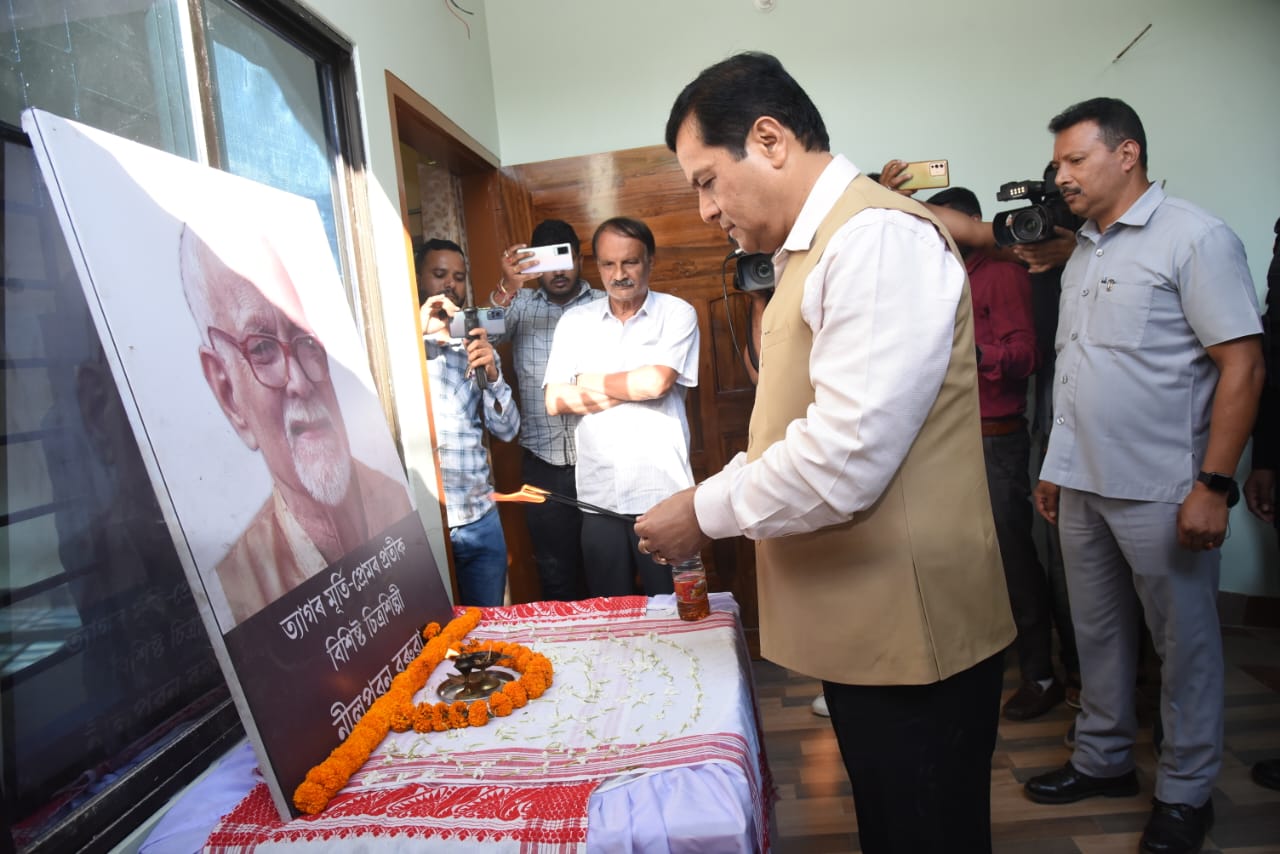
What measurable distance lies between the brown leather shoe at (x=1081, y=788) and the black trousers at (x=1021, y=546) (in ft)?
1.73

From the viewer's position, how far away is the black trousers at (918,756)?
1.08 metres

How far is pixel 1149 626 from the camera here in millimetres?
1770

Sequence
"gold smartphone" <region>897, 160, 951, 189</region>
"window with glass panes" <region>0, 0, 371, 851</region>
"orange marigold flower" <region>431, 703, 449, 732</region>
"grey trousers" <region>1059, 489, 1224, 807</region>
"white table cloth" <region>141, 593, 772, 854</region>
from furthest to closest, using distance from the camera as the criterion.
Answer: "gold smartphone" <region>897, 160, 951, 189</region>, "grey trousers" <region>1059, 489, 1224, 807</region>, "orange marigold flower" <region>431, 703, 449, 732</region>, "window with glass panes" <region>0, 0, 371, 851</region>, "white table cloth" <region>141, 593, 772, 854</region>

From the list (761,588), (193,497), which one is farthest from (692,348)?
(193,497)

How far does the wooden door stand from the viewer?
9.94ft

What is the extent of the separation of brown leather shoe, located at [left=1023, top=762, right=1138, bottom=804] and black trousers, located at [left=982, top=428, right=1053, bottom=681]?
53 centimetres

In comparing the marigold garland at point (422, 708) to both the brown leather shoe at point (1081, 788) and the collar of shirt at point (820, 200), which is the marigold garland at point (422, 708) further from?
the brown leather shoe at point (1081, 788)

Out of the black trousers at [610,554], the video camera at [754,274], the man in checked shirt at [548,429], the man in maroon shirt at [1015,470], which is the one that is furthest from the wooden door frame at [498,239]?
the man in maroon shirt at [1015,470]

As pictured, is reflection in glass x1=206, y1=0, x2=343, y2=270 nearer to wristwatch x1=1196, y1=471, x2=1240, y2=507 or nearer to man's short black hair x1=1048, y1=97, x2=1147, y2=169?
man's short black hair x1=1048, y1=97, x2=1147, y2=169

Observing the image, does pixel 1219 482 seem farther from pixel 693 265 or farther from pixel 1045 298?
pixel 693 265

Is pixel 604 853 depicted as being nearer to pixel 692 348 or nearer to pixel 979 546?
pixel 979 546

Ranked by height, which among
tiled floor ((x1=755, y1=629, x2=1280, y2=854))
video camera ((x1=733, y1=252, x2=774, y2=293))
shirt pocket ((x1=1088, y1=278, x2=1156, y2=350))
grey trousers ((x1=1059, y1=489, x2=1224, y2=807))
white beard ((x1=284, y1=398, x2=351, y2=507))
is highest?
video camera ((x1=733, y1=252, x2=774, y2=293))

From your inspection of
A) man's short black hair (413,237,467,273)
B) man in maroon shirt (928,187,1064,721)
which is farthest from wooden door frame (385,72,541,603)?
man in maroon shirt (928,187,1064,721)

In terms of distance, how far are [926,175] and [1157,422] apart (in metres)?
0.86
